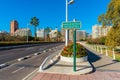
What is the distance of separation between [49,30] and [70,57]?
155 m

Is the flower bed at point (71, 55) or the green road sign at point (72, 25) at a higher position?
the green road sign at point (72, 25)

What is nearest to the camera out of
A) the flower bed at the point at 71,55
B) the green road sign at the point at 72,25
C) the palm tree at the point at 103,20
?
the green road sign at the point at 72,25

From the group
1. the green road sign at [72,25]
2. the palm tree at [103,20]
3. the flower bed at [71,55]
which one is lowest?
the flower bed at [71,55]

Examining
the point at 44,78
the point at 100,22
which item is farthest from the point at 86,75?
the point at 100,22

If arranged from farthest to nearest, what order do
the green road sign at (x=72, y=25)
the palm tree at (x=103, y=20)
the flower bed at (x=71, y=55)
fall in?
the palm tree at (x=103, y=20), the flower bed at (x=71, y=55), the green road sign at (x=72, y=25)

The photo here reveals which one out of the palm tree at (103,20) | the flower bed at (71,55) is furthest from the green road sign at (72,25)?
the palm tree at (103,20)

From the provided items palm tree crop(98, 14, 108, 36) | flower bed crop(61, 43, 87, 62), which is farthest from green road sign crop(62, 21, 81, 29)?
palm tree crop(98, 14, 108, 36)

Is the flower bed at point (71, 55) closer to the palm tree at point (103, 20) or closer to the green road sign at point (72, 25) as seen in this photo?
the green road sign at point (72, 25)

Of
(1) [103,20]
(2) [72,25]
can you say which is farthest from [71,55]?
(1) [103,20]

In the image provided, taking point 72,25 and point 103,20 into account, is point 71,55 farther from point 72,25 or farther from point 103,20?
point 103,20

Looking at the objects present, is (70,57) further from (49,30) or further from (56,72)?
(49,30)

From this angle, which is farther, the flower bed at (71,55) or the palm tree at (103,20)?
the palm tree at (103,20)

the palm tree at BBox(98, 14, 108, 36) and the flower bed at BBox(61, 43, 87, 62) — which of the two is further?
the palm tree at BBox(98, 14, 108, 36)

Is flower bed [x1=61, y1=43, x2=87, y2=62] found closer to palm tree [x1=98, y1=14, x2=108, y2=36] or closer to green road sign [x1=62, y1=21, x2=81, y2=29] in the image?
green road sign [x1=62, y1=21, x2=81, y2=29]
